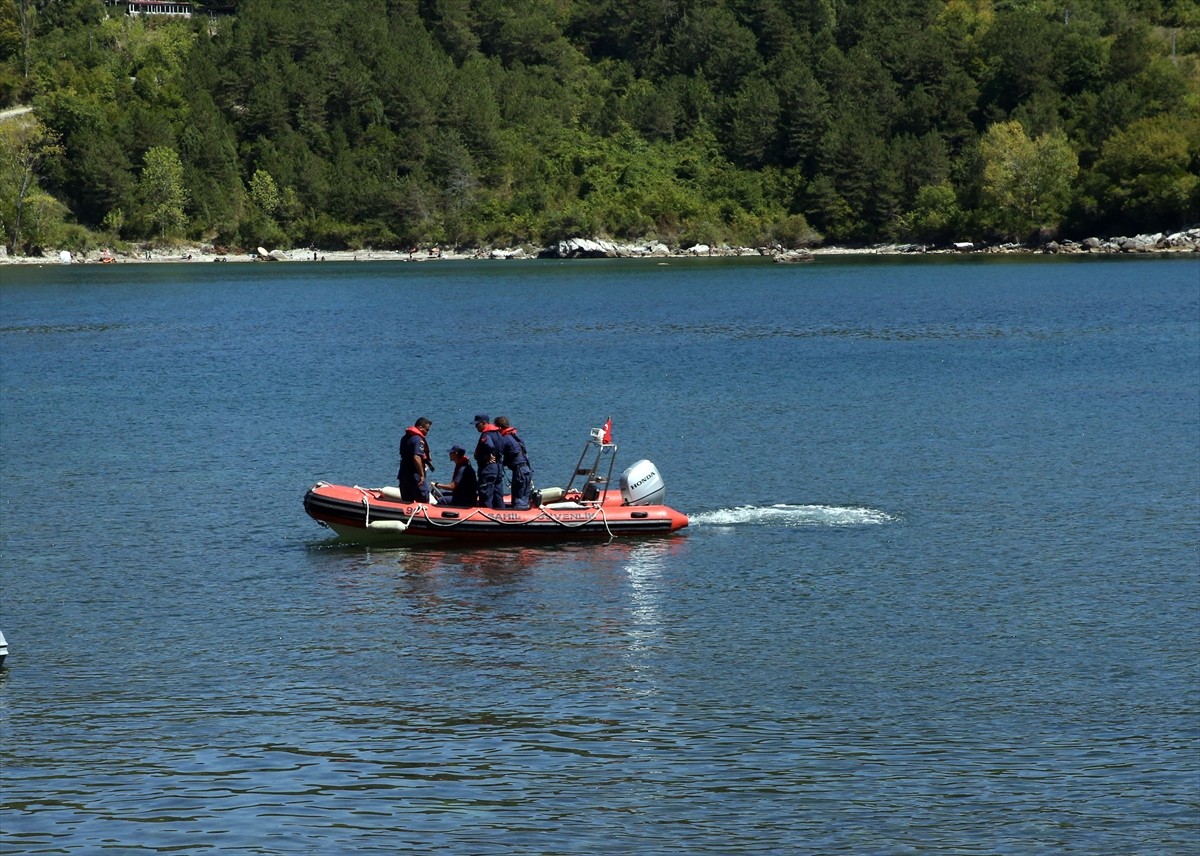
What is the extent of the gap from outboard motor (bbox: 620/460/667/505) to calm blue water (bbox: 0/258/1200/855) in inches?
39.3

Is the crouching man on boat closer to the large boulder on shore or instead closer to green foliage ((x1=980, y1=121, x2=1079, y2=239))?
green foliage ((x1=980, y1=121, x2=1079, y2=239))

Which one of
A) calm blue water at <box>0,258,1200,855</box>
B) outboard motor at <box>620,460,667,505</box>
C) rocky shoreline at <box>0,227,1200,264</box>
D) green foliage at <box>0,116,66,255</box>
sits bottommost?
calm blue water at <box>0,258,1200,855</box>

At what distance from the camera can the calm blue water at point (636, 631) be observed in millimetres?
15164

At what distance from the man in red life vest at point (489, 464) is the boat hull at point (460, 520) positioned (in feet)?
0.87

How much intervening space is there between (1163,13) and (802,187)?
51.9 metres

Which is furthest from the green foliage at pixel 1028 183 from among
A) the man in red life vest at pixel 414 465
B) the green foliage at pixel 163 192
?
the man in red life vest at pixel 414 465

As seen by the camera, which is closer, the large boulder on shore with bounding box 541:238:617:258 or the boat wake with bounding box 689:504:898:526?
the boat wake with bounding box 689:504:898:526

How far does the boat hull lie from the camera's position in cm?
2675

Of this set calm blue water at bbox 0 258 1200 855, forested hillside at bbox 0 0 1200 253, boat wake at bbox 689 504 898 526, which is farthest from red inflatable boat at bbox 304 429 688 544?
forested hillside at bbox 0 0 1200 253

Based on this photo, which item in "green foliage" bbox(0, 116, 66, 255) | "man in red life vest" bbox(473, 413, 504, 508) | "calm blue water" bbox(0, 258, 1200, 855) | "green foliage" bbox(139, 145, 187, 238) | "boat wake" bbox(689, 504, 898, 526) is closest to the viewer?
"calm blue water" bbox(0, 258, 1200, 855)

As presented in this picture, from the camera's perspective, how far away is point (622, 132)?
186m

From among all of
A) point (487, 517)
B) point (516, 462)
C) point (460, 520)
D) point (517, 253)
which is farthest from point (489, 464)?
point (517, 253)

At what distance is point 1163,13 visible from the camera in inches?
7392

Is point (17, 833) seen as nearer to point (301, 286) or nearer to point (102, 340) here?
point (102, 340)
